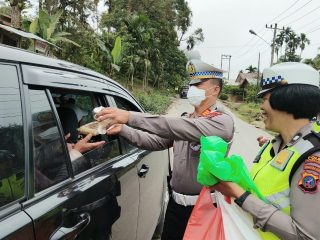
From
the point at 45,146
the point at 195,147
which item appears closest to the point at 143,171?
the point at 195,147

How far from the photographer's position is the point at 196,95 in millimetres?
2963

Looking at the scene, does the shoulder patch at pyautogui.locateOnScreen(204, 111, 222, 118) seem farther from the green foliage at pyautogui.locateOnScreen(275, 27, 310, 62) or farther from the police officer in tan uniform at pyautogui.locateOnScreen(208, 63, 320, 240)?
the green foliage at pyautogui.locateOnScreen(275, 27, 310, 62)

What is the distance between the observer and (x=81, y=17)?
1272 inches

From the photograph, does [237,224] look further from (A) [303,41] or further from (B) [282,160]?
(A) [303,41]

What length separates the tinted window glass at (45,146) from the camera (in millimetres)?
1810

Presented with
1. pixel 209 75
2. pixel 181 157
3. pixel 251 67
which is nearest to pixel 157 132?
pixel 181 157

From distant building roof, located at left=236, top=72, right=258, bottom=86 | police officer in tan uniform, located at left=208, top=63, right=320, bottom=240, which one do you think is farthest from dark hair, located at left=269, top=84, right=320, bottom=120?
distant building roof, located at left=236, top=72, right=258, bottom=86

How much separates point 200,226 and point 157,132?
24.0 inches

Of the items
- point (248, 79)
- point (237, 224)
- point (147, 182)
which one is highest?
point (237, 224)

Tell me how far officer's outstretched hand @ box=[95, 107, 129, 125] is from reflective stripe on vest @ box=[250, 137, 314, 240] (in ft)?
2.89

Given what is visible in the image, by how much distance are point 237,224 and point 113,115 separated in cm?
92

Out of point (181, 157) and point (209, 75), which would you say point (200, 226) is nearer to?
point (181, 157)

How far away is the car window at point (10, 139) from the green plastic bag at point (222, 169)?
2.64ft

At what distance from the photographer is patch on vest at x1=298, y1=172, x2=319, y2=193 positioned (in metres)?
1.65
